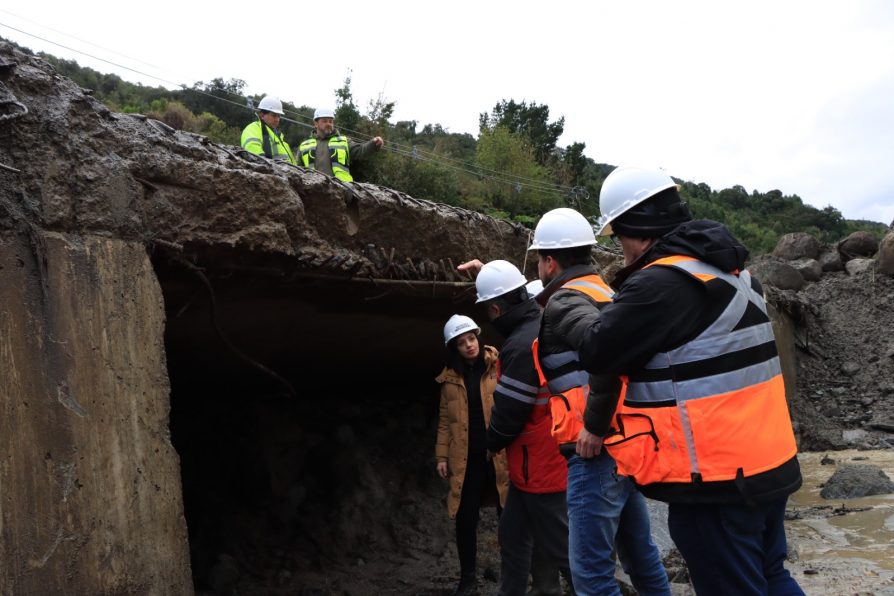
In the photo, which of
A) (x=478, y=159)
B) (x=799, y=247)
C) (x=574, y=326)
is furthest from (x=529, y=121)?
(x=574, y=326)

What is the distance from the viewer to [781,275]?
16.8m

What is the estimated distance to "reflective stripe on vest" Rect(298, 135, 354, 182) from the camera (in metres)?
7.75

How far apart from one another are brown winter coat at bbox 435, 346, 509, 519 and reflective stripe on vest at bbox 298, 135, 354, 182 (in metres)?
3.32

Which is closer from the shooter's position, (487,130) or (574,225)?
(574,225)

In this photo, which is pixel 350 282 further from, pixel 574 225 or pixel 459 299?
pixel 574 225

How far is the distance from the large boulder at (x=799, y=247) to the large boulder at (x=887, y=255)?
209 centimetres

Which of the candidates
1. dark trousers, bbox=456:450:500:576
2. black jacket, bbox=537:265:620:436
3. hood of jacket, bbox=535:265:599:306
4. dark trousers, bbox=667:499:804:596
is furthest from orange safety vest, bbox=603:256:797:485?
dark trousers, bbox=456:450:500:576

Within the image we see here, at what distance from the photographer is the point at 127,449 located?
3164mm

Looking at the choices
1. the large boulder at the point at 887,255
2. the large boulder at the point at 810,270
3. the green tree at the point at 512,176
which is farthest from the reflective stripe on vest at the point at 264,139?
the large boulder at the point at 810,270

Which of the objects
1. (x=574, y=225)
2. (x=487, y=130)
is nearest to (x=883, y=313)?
(x=487, y=130)

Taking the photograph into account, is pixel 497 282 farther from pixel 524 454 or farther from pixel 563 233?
pixel 524 454

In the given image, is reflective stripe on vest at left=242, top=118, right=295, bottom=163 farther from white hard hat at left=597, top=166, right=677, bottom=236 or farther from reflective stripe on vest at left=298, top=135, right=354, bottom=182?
white hard hat at left=597, top=166, right=677, bottom=236

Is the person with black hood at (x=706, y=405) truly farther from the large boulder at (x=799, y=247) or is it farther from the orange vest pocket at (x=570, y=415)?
the large boulder at (x=799, y=247)

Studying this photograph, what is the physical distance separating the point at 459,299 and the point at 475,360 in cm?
94
